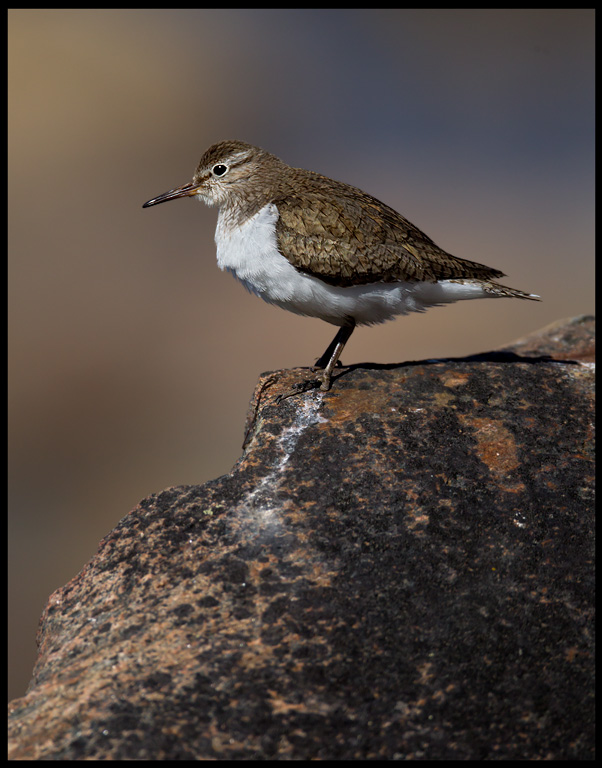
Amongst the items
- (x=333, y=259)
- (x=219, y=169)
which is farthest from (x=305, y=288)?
(x=219, y=169)

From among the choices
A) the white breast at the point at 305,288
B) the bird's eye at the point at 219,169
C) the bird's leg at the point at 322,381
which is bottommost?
the bird's leg at the point at 322,381

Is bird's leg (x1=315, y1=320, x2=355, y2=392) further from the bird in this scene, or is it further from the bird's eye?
the bird's eye

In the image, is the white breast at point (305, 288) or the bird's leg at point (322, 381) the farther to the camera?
the white breast at point (305, 288)

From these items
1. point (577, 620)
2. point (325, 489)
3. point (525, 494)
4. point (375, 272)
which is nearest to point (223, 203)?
point (375, 272)

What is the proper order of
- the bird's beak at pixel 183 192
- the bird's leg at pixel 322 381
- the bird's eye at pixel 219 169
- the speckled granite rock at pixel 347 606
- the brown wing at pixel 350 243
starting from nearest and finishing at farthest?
the speckled granite rock at pixel 347 606 → the bird's leg at pixel 322 381 → the brown wing at pixel 350 243 → the bird's eye at pixel 219 169 → the bird's beak at pixel 183 192

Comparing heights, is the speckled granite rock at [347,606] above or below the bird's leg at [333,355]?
below

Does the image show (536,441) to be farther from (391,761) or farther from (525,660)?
(391,761)

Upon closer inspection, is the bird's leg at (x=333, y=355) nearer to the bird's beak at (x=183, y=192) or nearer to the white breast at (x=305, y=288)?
the white breast at (x=305, y=288)

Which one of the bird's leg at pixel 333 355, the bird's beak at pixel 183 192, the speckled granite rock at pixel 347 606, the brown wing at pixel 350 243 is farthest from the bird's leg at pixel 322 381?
the bird's beak at pixel 183 192
